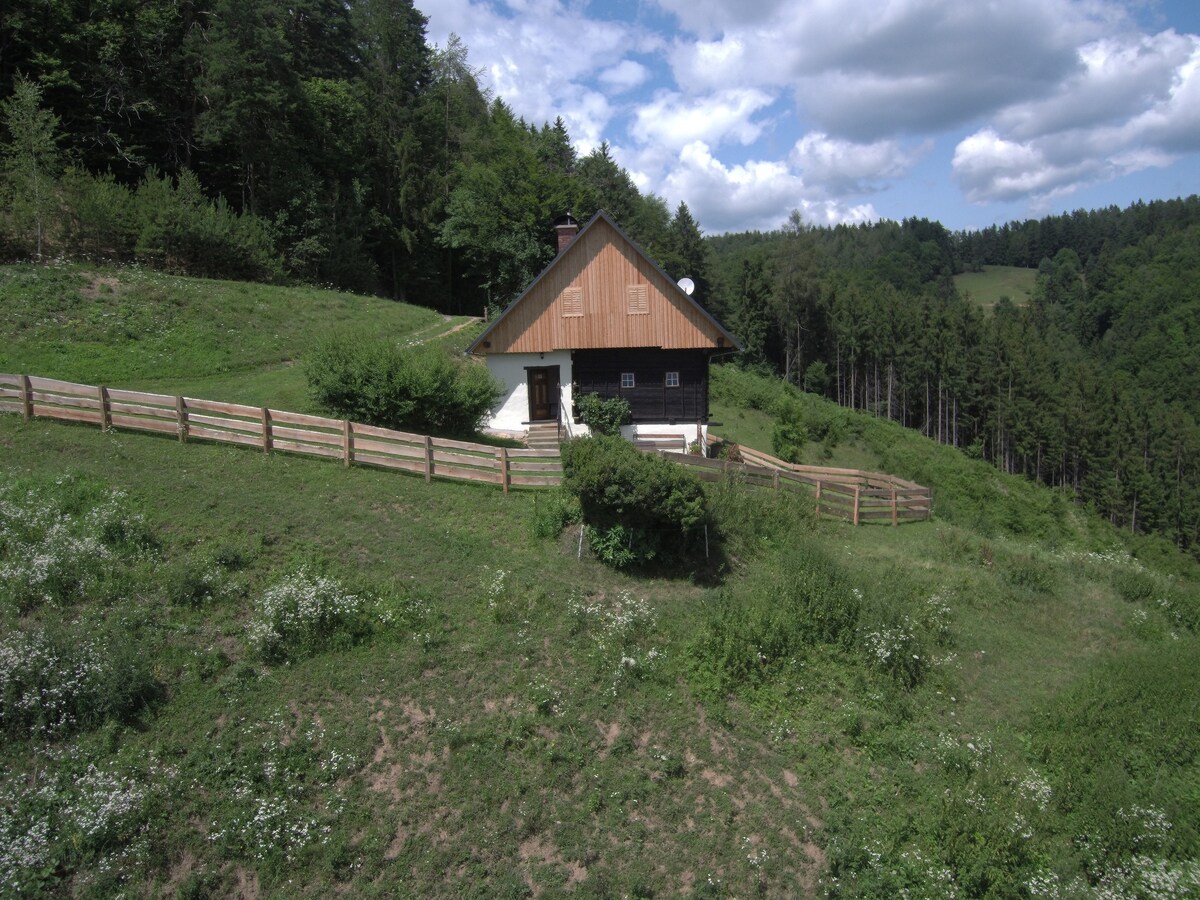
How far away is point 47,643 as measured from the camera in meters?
9.81

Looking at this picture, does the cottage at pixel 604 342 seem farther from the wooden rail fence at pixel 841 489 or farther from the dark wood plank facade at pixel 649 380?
the wooden rail fence at pixel 841 489

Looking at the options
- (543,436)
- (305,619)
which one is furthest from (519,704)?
(543,436)

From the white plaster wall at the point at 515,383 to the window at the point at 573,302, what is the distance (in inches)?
51.1

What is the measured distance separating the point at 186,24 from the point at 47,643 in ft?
150

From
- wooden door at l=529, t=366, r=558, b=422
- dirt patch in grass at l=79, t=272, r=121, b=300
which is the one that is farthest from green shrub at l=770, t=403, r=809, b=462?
dirt patch in grass at l=79, t=272, r=121, b=300

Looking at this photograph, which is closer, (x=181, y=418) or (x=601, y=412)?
(x=181, y=418)

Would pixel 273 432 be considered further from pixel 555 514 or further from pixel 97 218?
pixel 97 218

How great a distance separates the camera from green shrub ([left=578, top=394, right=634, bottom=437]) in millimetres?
24547

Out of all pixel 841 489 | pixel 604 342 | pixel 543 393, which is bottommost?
pixel 841 489

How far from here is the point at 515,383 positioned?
81.0ft

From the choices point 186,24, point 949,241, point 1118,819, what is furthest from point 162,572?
point 949,241

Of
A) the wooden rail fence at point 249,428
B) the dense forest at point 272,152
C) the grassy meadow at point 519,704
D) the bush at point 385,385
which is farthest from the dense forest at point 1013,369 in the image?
the wooden rail fence at point 249,428

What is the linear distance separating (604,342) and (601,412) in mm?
2344

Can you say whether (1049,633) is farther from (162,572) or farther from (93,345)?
(93,345)
